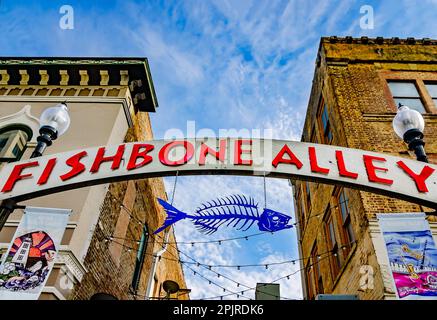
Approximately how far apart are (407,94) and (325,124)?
9.25 feet

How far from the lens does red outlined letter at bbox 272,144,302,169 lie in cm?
519

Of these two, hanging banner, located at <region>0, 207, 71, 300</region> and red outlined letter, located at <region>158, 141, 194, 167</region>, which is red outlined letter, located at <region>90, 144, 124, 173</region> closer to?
red outlined letter, located at <region>158, 141, 194, 167</region>

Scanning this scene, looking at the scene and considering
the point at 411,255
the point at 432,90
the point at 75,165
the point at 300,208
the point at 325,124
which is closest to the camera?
the point at 75,165

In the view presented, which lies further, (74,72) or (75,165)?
(74,72)

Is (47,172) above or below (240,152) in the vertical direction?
below

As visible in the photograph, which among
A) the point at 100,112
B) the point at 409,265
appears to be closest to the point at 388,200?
the point at 409,265

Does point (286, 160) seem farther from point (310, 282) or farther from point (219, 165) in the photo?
point (310, 282)

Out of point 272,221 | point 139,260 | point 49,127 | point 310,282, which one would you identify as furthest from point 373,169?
point 310,282

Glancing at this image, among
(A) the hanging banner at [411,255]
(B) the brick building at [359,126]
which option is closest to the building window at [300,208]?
(B) the brick building at [359,126]

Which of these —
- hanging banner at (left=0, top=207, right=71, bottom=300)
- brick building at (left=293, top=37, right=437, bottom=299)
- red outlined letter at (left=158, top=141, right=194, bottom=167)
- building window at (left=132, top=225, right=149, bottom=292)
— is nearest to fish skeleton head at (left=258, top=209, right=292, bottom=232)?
red outlined letter at (left=158, top=141, right=194, bottom=167)

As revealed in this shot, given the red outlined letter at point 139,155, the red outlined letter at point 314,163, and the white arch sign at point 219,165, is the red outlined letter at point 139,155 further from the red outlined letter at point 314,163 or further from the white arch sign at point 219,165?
the red outlined letter at point 314,163

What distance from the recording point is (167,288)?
34.7 ft

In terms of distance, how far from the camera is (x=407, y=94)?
11.0 meters
